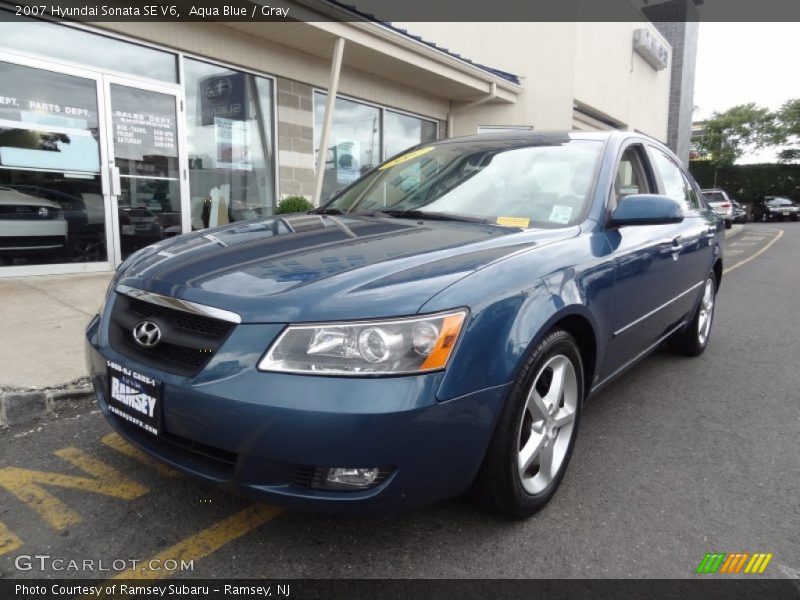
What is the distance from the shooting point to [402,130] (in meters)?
10.9

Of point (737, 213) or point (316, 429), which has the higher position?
point (737, 213)

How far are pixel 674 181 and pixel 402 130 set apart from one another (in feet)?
24.8

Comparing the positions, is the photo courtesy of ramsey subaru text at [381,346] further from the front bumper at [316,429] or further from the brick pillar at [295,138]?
the brick pillar at [295,138]

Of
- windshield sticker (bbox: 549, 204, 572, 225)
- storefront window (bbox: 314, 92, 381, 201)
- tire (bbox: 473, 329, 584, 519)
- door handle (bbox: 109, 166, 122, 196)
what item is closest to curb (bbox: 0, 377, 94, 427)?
tire (bbox: 473, 329, 584, 519)

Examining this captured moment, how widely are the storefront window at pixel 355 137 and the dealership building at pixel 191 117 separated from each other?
0.03 m

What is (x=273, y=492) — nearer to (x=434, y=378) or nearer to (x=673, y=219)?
(x=434, y=378)

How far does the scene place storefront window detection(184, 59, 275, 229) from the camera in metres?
7.49

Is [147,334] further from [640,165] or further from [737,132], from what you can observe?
[737,132]

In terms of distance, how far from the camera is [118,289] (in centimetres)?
223

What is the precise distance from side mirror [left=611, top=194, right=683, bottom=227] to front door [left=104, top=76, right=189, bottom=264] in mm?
5837

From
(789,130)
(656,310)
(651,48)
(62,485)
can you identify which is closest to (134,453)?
(62,485)

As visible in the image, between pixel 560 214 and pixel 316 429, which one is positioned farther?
pixel 560 214

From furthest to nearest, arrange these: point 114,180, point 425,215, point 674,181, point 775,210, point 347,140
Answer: point 775,210
point 347,140
point 114,180
point 674,181
point 425,215

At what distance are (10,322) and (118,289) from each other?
2849 millimetres
